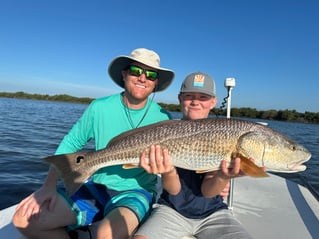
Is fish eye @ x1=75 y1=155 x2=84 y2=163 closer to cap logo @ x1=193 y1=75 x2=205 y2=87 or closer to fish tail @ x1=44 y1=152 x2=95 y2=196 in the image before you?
fish tail @ x1=44 y1=152 x2=95 y2=196

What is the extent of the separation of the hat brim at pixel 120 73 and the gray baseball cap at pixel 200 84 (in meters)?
0.48

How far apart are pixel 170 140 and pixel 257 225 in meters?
1.93

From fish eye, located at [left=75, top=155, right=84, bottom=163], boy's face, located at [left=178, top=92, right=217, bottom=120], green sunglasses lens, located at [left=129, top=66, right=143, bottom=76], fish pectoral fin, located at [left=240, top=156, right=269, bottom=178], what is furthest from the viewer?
green sunglasses lens, located at [left=129, top=66, right=143, bottom=76]

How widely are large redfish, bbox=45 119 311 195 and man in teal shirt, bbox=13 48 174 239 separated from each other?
356 mm

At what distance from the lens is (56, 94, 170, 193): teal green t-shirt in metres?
→ 3.81

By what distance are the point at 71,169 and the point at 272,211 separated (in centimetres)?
315

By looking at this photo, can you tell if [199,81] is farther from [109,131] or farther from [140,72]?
[109,131]

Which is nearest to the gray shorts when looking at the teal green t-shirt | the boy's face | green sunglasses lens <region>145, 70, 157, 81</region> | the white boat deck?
the teal green t-shirt

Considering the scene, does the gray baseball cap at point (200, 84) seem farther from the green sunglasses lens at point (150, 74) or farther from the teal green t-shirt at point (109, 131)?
the teal green t-shirt at point (109, 131)

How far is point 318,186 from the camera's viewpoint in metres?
10.0

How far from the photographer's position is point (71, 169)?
3.33 m

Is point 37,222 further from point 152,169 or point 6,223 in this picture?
point 152,169

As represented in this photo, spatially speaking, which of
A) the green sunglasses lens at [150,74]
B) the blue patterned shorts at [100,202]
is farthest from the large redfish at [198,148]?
the green sunglasses lens at [150,74]

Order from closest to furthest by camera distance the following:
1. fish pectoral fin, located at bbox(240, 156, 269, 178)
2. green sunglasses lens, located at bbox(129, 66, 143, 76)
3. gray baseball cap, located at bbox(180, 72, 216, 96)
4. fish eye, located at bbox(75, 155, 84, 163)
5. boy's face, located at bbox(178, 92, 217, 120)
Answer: fish pectoral fin, located at bbox(240, 156, 269, 178) → fish eye, located at bbox(75, 155, 84, 163) → gray baseball cap, located at bbox(180, 72, 216, 96) → boy's face, located at bbox(178, 92, 217, 120) → green sunglasses lens, located at bbox(129, 66, 143, 76)
